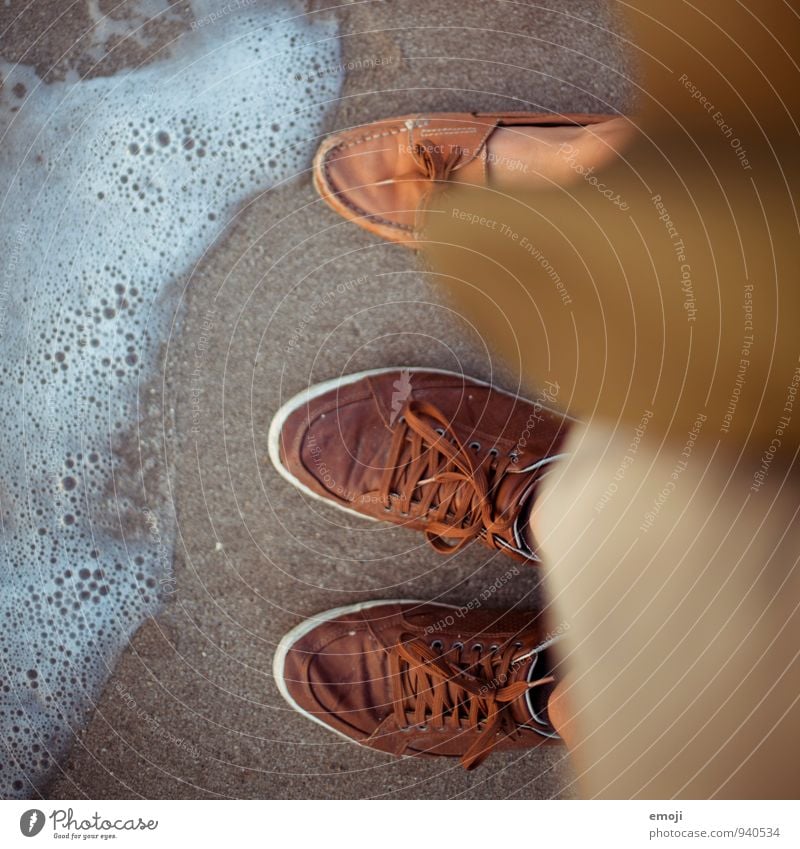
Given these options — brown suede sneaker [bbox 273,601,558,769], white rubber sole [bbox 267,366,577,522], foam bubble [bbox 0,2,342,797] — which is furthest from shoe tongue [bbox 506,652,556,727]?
foam bubble [bbox 0,2,342,797]

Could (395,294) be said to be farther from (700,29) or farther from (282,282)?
(700,29)

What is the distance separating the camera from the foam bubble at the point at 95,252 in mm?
474

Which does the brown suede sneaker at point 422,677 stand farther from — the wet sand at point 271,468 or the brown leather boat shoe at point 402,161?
the brown leather boat shoe at point 402,161

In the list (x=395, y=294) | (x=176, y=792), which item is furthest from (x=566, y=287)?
(x=176, y=792)

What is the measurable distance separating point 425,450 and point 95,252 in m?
0.27

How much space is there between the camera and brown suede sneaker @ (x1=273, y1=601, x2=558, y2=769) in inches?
19.5

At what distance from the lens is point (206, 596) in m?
0.51

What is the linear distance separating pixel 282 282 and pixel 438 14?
216mm

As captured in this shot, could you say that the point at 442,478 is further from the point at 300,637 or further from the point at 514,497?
the point at 300,637

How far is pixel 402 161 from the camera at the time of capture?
0.47 meters

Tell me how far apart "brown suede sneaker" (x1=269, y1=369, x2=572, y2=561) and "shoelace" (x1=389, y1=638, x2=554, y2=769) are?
0.25 feet

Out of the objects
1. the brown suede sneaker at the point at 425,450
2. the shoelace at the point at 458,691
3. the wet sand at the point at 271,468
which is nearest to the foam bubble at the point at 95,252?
the wet sand at the point at 271,468

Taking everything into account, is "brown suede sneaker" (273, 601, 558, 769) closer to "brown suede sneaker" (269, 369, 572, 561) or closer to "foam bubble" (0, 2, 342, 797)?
"brown suede sneaker" (269, 369, 572, 561)

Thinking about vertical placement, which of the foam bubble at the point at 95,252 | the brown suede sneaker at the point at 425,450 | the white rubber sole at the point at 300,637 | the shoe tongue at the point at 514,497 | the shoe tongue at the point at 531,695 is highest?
the foam bubble at the point at 95,252
